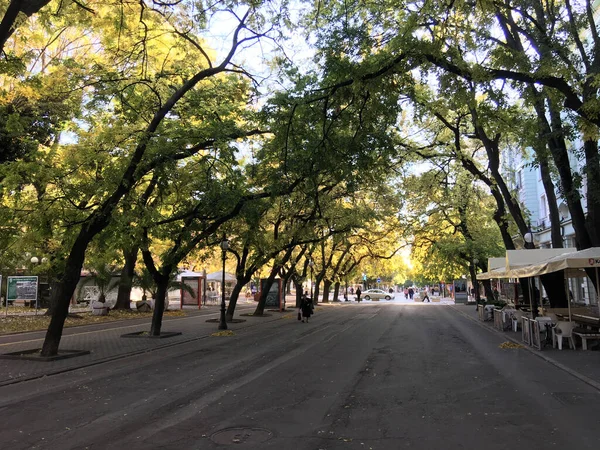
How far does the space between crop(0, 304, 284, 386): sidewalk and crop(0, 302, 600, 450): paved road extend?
0.68 m

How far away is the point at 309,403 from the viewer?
7145 mm

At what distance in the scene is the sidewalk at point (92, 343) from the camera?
10727 mm

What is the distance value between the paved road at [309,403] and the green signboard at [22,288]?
15372 millimetres

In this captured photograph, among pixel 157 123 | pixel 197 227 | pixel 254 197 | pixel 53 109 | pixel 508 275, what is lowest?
pixel 508 275

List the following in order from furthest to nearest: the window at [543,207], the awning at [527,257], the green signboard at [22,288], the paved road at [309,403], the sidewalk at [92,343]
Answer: the window at [543,207], the green signboard at [22,288], the awning at [527,257], the sidewalk at [92,343], the paved road at [309,403]

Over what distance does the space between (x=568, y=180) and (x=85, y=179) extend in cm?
1497

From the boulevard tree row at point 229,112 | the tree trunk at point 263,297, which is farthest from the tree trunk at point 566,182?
the tree trunk at point 263,297

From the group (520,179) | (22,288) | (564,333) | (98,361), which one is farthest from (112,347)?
(520,179)

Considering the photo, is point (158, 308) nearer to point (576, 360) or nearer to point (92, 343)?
point (92, 343)

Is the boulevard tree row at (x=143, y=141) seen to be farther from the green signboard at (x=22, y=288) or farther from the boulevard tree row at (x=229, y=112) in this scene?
the green signboard at (x=22, y=288)

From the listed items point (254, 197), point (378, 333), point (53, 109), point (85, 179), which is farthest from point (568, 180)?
point (53, 109)

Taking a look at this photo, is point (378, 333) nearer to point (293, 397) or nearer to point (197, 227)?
point (197, 227)

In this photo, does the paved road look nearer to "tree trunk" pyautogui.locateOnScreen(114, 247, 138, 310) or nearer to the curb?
the curb

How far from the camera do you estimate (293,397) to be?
297 inches
